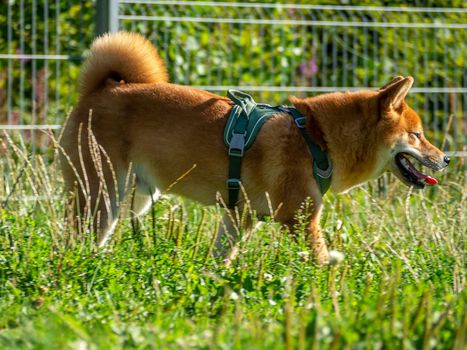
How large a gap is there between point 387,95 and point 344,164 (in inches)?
17.8

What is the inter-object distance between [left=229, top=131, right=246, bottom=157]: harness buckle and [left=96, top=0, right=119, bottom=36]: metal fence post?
2033 millimetres

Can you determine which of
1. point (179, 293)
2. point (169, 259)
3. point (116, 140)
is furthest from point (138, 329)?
point (116, 140)

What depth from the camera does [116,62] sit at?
18.8 ft

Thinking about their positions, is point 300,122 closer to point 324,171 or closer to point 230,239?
point 324,171

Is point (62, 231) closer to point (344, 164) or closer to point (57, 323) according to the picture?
point (57, 323)

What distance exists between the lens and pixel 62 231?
4.67 meters

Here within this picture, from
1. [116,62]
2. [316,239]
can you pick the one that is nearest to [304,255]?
[316,239]

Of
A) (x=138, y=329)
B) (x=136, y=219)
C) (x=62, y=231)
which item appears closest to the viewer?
(x=138, y=329)

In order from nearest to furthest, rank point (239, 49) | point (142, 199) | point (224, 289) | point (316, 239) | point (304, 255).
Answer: point (224, 289) < point (304, 255) < point (316, 239) < point (142, 199) < point (239, 49)

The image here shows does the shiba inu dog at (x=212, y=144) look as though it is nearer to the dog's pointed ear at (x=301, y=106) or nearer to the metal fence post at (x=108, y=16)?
the dog's pointed ear at (x=301, y=106)

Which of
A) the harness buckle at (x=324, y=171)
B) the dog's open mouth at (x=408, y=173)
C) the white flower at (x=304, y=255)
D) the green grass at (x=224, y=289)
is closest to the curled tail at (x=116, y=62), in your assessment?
the green grass at (x=224, y=289)

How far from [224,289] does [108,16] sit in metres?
3.50

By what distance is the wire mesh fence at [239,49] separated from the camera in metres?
7.51

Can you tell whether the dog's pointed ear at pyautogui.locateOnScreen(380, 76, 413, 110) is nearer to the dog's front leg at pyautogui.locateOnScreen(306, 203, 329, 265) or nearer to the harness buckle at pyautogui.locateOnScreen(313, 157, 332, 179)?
the harness buckle at pyautogui.locateOnScreen(313, 157, 332, 179)
